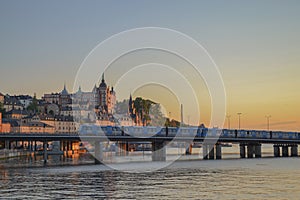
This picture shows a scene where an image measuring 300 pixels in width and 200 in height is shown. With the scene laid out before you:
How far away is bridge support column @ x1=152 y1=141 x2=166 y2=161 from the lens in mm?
132250

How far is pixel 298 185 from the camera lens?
195 ft

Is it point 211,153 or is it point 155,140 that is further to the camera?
point 211,153

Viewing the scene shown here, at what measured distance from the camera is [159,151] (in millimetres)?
133250

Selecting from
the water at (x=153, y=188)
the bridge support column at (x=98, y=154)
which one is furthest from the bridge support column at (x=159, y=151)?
the water at (x=153, y=188)

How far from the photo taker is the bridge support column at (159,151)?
132 meters

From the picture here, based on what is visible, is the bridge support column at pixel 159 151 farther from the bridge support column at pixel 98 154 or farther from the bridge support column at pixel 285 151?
the bridge support column at pixel 285 151

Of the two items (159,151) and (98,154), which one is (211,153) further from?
(98,154)

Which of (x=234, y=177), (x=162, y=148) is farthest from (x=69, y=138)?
(x=234, y=177)

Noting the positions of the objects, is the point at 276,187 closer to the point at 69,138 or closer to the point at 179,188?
the point at 179,188

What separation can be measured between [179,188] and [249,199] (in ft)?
38.1

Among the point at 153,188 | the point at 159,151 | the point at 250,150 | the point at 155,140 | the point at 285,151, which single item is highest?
the point at 155,140

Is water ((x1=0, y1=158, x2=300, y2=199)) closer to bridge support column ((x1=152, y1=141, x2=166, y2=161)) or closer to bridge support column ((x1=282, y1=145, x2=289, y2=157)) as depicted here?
bridge support column ((x1=152, y1=141, x2=166, y2=161))

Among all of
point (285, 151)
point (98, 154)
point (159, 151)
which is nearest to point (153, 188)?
point (98, 154)

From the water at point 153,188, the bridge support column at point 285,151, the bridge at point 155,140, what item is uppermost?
the bridge at point 155,140
